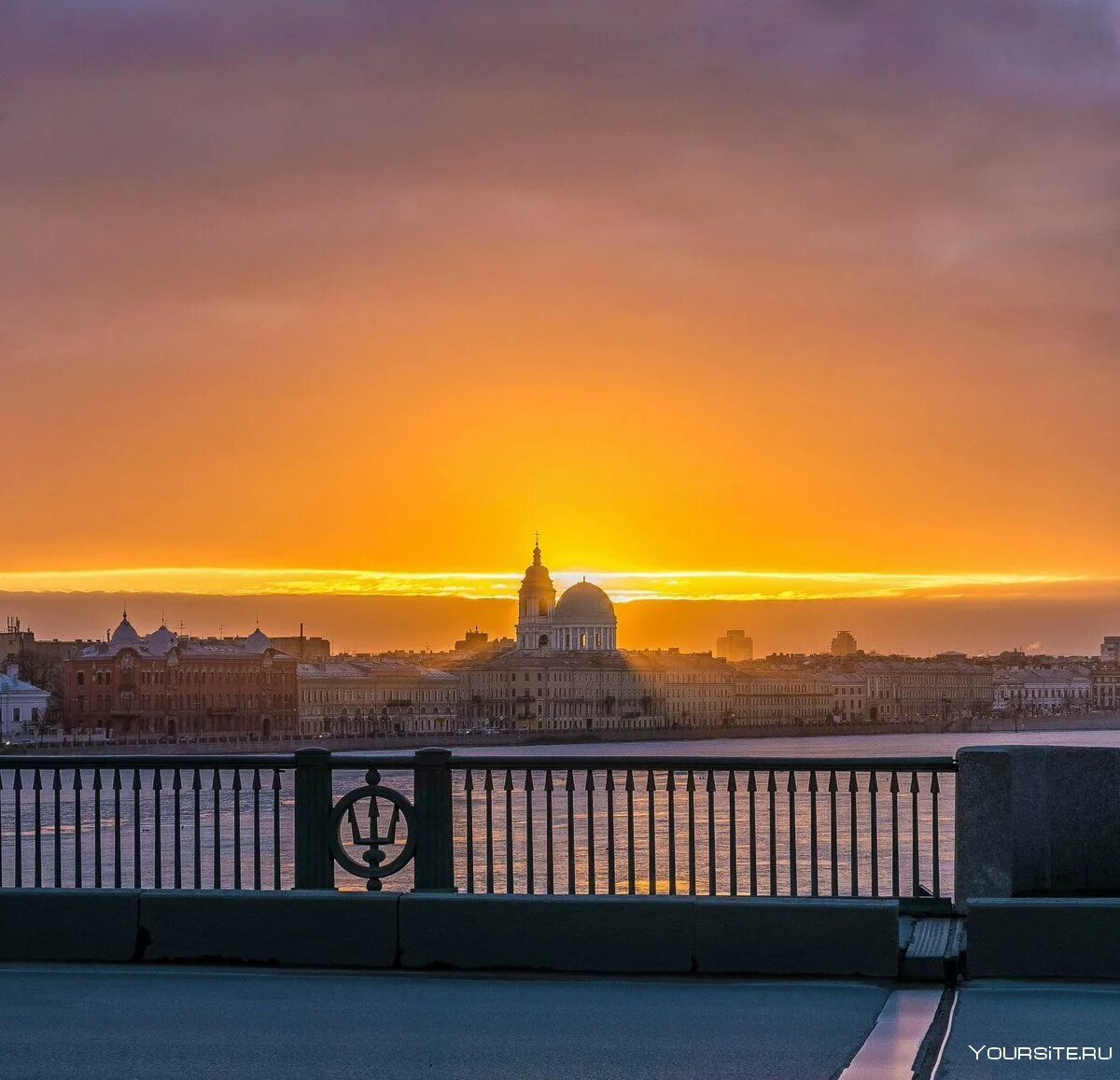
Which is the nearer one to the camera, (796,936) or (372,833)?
(796,936)

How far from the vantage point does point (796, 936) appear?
996cm

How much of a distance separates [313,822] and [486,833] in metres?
2.79

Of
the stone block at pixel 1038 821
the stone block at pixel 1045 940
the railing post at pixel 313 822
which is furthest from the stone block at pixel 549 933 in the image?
the stone block at pixel 1038 821

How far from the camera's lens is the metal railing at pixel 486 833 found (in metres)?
11.4

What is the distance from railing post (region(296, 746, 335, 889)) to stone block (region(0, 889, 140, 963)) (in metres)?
1.14

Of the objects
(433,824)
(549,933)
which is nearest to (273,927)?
(433,824)

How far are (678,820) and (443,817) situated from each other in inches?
1613

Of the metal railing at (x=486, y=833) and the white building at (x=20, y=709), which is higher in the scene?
the metal railing at (x=486, y=833)

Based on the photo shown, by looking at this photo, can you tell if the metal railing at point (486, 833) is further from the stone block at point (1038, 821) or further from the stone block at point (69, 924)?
the stone block at point (69, 924)

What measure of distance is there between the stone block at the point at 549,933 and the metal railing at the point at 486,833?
51 cm

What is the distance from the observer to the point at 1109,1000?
9.15 metres

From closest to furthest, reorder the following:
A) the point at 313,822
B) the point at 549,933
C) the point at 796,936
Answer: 1. the point at 796,936
2. the point at 549,933
3. the point at 313,822

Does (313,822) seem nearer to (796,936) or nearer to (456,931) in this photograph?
(456,931)

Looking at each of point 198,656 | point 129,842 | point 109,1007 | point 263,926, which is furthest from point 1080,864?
point 198,656
